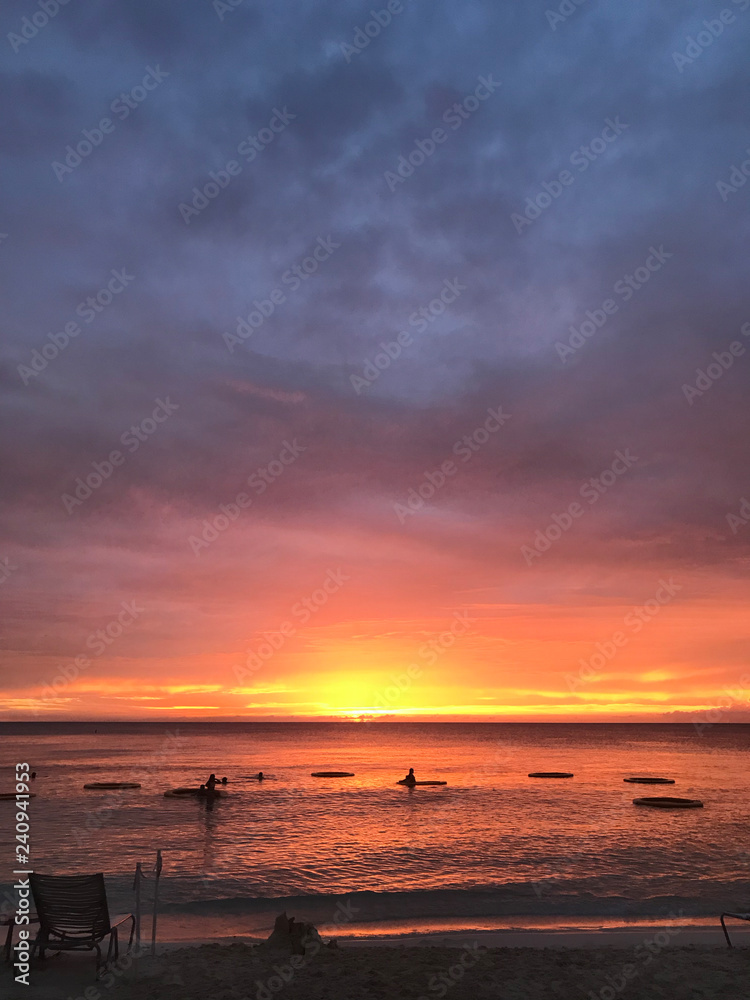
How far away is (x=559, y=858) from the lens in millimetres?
24875

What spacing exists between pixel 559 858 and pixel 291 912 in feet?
38.6

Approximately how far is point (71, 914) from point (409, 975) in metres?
5.65

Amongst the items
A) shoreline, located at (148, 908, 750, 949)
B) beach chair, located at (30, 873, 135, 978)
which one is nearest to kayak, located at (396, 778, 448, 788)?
shoreline, located at (148, 908, 750, 949)

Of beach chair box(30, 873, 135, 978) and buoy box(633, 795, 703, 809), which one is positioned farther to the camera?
buoy box(633, 795, 703, 809)

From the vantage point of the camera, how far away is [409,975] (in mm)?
10664

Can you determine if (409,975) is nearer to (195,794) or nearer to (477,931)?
(477,931)

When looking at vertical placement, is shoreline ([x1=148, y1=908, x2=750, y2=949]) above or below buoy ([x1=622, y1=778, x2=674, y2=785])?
above

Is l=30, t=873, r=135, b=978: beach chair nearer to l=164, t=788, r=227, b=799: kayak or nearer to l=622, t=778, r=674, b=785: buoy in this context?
l=164, t=788, r=227, b=799: kayak

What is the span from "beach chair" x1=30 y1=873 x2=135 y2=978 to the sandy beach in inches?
12.9

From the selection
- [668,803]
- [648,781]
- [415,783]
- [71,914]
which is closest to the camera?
[71,914]

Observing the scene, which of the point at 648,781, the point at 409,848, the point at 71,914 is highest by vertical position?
the point at 71,914

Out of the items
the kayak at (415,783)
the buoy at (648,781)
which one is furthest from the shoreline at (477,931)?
the buoy at (648,781)

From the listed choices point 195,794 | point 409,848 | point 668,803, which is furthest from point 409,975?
point 195,794

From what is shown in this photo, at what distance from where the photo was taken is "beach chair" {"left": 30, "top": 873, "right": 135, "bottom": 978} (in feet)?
36.0
